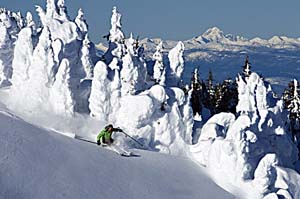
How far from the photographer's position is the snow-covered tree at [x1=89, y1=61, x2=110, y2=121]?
152 ft

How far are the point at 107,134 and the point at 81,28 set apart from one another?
2202cm

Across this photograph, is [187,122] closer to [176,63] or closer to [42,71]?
[42,71]

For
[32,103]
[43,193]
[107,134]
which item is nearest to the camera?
[43,193]

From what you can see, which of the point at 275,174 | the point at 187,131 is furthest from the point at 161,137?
the point at 275,174

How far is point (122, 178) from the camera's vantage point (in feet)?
114

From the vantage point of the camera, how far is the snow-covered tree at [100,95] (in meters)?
46.5

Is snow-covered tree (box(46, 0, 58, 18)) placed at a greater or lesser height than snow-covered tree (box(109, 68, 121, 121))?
greater

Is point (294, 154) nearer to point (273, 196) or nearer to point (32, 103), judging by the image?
point (273, 196)

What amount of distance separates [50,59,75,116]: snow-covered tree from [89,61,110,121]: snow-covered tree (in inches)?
54.1

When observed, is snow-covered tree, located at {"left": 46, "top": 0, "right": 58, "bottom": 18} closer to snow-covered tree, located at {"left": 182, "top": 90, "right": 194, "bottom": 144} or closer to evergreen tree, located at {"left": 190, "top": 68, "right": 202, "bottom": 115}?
evergreen tree, located at {"left": 190, "top": 68, "right": 202, "bottom": 115}

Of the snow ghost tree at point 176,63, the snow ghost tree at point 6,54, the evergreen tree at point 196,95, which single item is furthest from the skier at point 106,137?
the snow ghost tree at point 176,63

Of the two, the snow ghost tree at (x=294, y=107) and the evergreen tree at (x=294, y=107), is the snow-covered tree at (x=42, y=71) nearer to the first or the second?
the snow ghost tree at (x=294, y=107)

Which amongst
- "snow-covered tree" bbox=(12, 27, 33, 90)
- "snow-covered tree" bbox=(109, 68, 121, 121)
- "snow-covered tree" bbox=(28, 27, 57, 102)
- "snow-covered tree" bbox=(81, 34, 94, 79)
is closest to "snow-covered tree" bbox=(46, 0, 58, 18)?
"snow-covered tree" bbox=(81, 34, 94, 79)

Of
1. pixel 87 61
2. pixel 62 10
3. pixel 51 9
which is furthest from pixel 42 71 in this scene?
pixel 51 9
